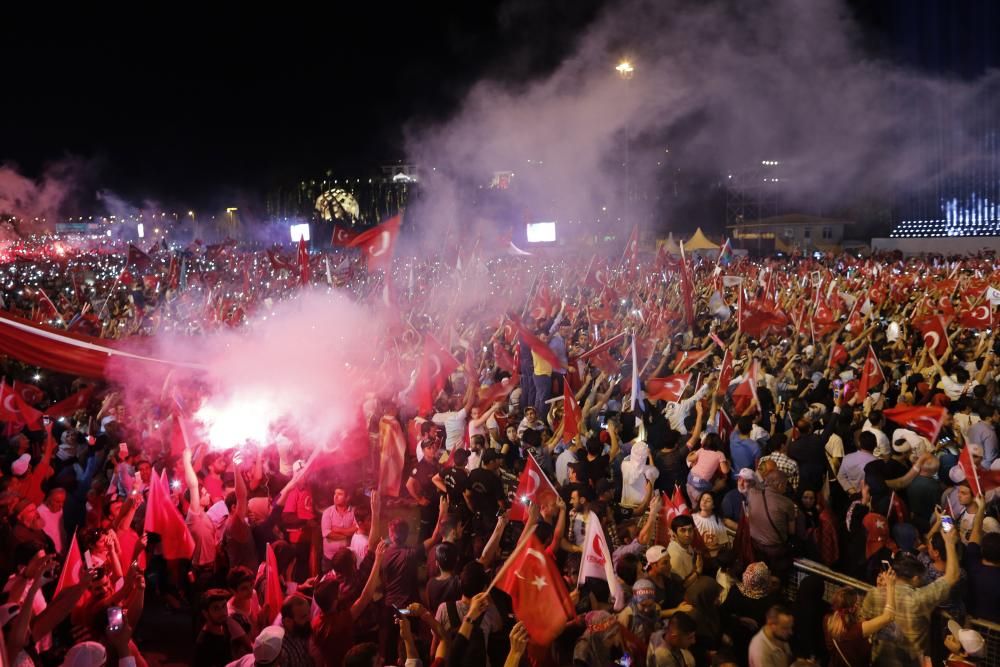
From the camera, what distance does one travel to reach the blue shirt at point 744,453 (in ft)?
20.7

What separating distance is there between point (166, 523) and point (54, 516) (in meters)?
1.05

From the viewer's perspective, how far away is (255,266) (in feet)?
90.6

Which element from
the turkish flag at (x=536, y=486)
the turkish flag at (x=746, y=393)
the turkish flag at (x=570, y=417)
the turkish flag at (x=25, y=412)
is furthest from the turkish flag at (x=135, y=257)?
the turkish flag at (x=536, y=486)

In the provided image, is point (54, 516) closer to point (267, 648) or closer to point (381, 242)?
point (267, 648)

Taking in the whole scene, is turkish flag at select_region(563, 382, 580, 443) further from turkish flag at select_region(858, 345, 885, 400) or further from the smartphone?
the smartphone

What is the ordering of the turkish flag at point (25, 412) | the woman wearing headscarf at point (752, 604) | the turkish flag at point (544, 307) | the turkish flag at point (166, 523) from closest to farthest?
the woman wearing headscarf at point (752, 604) < the turkish flag at point (166, 523) < the turkish flag at point (25, 412) < the turkish flag at point (544, 307)

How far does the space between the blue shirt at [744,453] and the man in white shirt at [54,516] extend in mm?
4851

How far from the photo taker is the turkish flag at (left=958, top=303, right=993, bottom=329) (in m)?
11.1

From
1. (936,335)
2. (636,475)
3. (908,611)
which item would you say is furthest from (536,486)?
(936,335)

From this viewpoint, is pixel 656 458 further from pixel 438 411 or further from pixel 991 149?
pixel 991 149

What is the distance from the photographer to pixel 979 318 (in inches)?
440

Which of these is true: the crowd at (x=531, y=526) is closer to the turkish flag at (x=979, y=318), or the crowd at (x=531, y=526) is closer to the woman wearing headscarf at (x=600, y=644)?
the woman wearing headscarf at (x=600, y=644)

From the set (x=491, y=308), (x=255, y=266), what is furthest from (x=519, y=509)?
(x=255, y=266)

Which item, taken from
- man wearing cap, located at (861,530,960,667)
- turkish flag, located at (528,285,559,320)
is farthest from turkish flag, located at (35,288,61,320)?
man wearing cap, located at (861,530,960,667)
